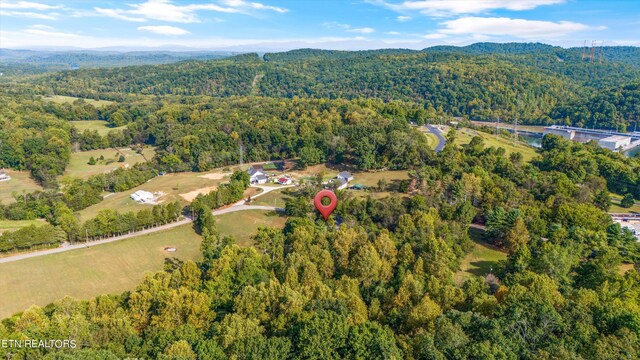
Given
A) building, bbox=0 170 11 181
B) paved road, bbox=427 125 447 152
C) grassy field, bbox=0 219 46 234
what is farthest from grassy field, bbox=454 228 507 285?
building, bbox=0 170 11 181

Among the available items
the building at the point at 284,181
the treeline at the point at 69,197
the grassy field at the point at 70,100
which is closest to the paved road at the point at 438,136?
the building at the point at 284,181

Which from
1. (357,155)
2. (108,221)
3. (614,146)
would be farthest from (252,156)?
(614,146)

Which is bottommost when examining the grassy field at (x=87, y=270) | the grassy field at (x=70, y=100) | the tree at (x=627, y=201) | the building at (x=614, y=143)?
the grassy field at (x=87, y=270)

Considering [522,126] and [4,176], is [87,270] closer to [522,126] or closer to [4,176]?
[4,176]

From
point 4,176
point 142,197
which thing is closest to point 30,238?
point 142,197

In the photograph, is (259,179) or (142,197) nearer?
(142,197)

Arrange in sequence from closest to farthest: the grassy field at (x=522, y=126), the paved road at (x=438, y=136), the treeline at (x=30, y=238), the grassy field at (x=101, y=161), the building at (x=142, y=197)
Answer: the treeline at (x=30, y=238), the building at (x=142, y=197), the paved road at (x=438, y=136), the grassy field at (x=101, y=161), the grassy field at (x=522, y=126)

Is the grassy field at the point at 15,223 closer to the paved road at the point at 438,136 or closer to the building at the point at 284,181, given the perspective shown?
the building at the point at 284,181
